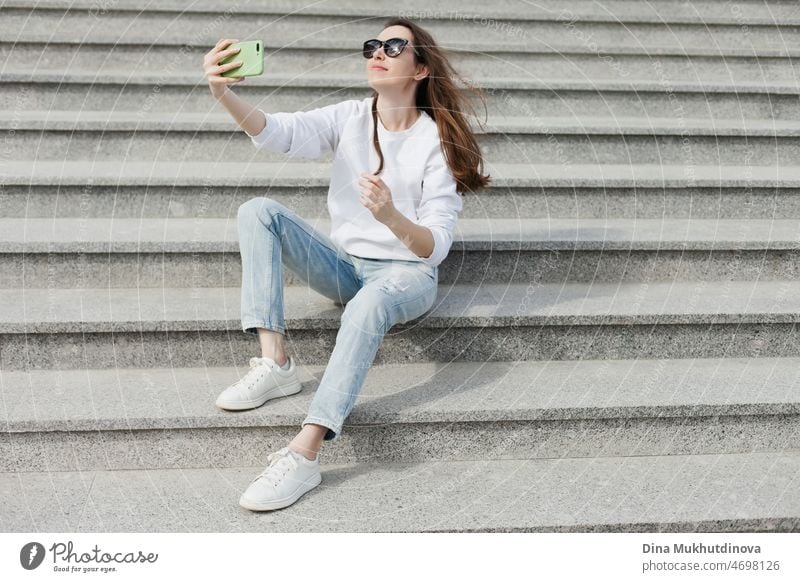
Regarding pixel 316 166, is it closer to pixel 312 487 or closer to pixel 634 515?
pixel 312 487

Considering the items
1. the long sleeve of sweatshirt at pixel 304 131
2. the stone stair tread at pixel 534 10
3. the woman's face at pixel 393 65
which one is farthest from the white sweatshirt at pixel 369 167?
the stone stair tread at pixel 534 10

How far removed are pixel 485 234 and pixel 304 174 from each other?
2.34 ft

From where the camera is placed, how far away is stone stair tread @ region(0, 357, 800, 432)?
1.84 meters

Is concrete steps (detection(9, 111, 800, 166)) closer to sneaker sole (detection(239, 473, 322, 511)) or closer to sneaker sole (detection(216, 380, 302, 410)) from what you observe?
sneaker sole (detection(216, 380, 302, 410))

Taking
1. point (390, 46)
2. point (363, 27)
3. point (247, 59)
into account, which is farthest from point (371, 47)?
point (363, 27)

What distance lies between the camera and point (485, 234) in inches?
97.0

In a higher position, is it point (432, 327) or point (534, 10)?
point (534, 10)

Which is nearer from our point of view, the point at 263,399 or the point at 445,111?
the point at 263,399

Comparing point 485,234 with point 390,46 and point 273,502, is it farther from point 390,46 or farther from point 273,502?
point 273,502

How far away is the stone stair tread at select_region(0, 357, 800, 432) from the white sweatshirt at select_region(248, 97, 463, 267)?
0.36 m

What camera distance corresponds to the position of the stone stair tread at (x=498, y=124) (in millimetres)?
2770

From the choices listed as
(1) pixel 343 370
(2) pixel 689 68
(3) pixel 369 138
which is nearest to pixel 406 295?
(1) pixel 343 370

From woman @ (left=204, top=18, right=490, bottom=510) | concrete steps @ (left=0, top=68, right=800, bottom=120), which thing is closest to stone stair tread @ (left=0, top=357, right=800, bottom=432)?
woman @ (left=204, top=18, right=490, bottom=510)

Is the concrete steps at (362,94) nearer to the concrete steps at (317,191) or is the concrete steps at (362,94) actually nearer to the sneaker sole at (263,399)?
the concrete steps at (317,191)
